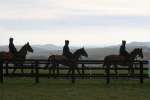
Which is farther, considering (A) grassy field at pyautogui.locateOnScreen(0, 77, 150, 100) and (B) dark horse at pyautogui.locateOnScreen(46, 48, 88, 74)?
(B) dark horse at pyautogui.locateOnScreen(46, 48, 88, 74)

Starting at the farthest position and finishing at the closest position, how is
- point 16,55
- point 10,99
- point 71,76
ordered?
point 16,55 → point 71,76 → point 10,99

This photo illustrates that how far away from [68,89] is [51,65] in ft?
23.2

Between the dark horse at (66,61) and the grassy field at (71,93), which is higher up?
the dark horse at (66,61)

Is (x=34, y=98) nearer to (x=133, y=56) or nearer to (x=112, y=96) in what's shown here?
(x=112, y=96)

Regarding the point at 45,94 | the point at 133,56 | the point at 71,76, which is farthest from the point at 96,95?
the point at 133,56

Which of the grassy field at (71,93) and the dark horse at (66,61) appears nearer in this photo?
the grassy field at (71,93)

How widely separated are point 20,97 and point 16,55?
1166 cm

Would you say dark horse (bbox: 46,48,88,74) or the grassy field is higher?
dark horse (bbox: 46,48,88,74)

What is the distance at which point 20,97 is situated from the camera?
1848 centimetres

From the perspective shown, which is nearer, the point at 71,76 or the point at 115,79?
the point at 71,76

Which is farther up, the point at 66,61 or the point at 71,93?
the point at 66,61

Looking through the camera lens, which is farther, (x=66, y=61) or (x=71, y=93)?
(x=66, y=61)

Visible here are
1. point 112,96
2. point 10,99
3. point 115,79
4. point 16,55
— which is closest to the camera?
point 10,99

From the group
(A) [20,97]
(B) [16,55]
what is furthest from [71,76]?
(A) [20,97]
